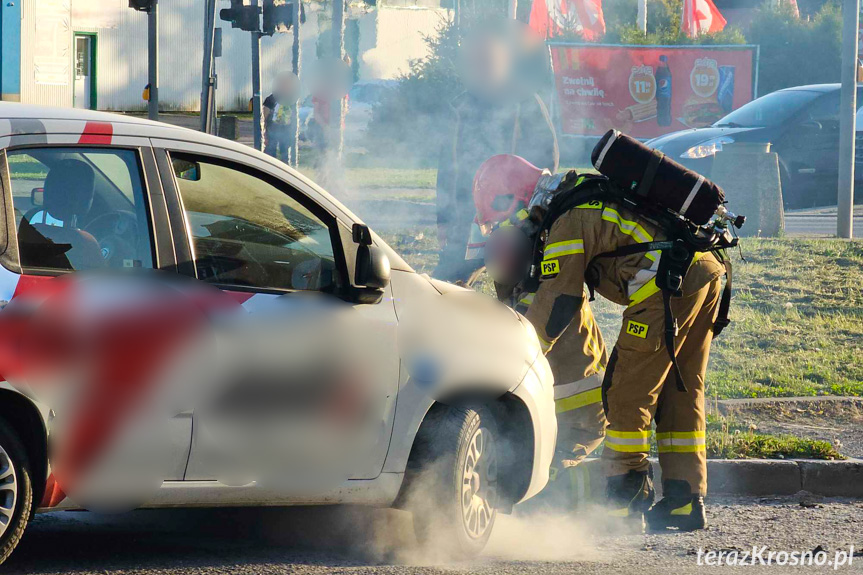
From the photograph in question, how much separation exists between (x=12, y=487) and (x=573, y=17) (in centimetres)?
2025

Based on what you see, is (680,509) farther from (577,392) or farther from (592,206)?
(592,206)

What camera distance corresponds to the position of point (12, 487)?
357cm

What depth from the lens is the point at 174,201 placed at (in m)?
3.90

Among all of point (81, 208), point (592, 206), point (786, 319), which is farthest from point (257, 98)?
point (81, 208)

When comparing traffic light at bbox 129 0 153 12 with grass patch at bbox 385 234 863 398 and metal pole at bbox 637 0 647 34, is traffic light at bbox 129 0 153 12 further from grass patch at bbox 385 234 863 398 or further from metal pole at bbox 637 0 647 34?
metal pole at bbox 637 0 647 34

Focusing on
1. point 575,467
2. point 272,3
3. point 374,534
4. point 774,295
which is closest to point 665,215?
point 575,467

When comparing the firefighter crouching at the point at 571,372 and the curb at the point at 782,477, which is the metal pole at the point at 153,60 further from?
the curb at the point at 782,477

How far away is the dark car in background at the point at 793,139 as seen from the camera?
55.2 feet

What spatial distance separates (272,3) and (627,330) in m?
11.2

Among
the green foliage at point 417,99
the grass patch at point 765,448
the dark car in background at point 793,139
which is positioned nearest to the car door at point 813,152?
the dark car in background at point 793,139

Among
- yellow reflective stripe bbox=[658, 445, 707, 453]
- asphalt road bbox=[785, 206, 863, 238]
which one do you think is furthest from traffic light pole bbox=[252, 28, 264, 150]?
yellow reflective stripe bbox=[658, 445, 707, 453]

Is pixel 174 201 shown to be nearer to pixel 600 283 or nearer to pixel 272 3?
pixel 600 283

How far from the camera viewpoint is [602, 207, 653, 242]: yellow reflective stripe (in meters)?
5.01

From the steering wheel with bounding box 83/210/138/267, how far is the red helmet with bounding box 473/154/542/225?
218 cm
